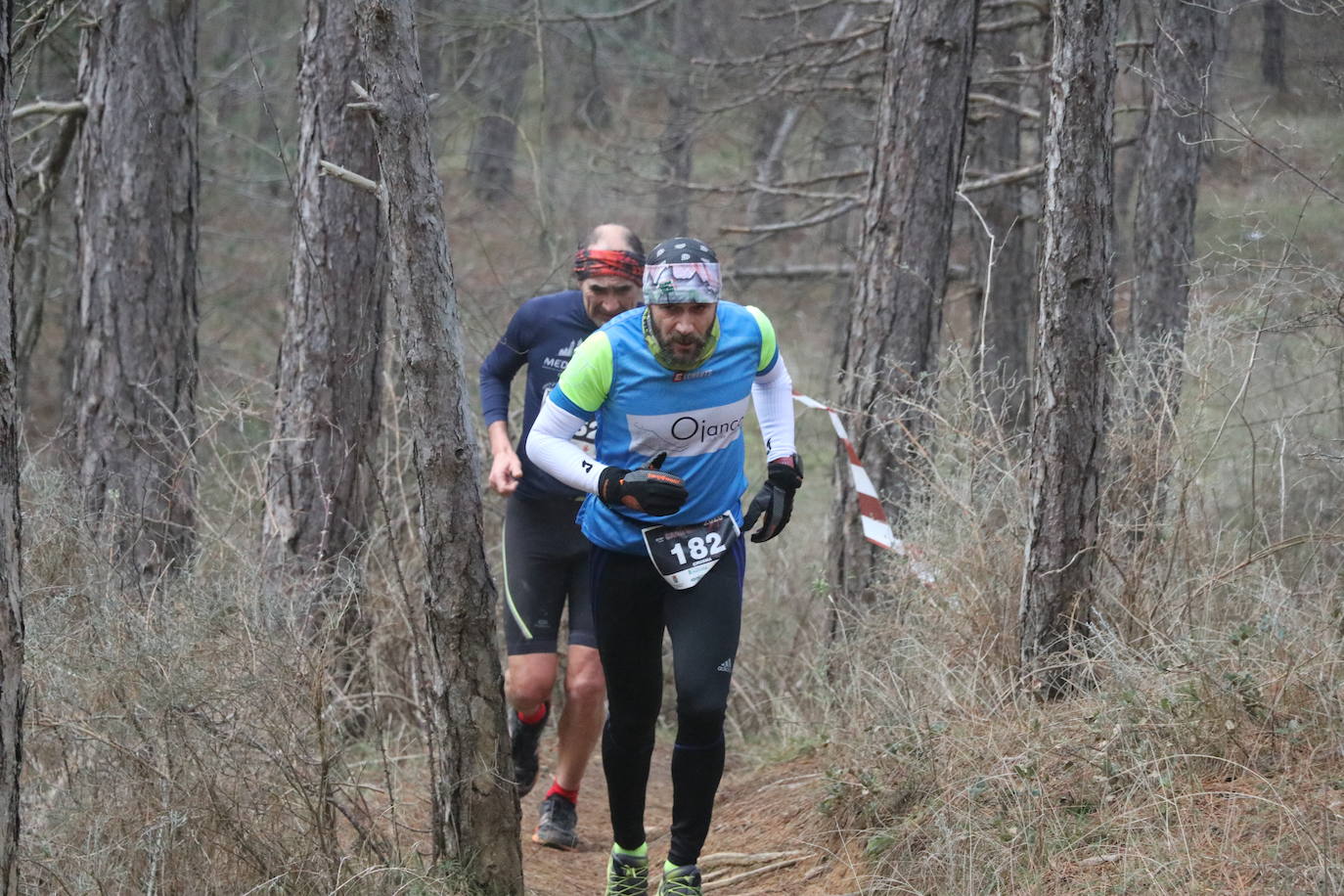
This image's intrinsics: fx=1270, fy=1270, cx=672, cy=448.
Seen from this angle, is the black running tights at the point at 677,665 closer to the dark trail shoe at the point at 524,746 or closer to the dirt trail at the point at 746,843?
the dirt trail at the point at 746,843

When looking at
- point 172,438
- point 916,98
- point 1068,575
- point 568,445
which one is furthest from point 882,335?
point 172,438

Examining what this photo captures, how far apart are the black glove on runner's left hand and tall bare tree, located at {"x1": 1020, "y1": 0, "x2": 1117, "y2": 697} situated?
1.33 metres

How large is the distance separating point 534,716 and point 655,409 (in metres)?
1.97

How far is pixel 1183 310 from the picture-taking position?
966cm

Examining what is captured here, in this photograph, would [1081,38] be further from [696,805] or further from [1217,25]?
[1217,25]

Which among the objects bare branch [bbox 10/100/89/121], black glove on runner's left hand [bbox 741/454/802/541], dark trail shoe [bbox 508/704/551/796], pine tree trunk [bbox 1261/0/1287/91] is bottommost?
dark trail shoe [bbox 508/704/551/796]

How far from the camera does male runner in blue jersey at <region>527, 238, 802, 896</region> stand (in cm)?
411

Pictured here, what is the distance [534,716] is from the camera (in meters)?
5.54

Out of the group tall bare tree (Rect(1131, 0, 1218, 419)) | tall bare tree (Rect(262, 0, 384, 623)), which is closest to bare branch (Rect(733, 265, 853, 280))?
A: tall bare tree (Rect(1131, 0, 1218, 419))

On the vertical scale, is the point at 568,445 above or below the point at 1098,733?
above

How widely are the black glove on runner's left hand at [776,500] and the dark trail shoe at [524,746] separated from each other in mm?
1760

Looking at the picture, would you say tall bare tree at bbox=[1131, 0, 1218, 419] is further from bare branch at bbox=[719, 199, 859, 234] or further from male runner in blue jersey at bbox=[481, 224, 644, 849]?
male runner in blue jersey at bbox=[481, 224, 644, 849]

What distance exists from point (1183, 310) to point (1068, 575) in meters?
5.24

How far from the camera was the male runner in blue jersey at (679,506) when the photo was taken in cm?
411
